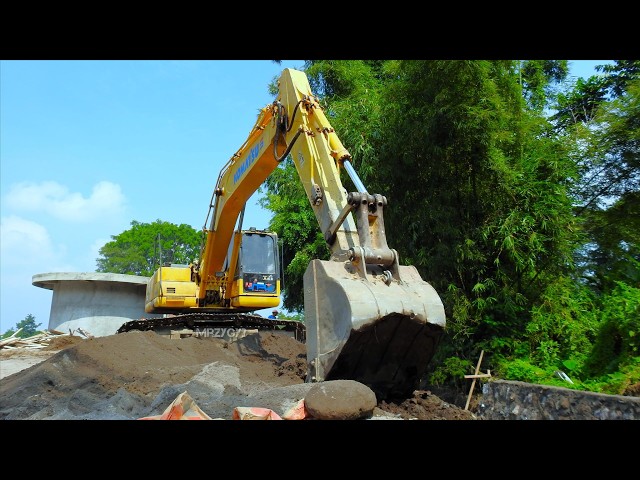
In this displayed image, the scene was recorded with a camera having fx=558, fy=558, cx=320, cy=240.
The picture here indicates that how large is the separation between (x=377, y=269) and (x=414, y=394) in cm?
100

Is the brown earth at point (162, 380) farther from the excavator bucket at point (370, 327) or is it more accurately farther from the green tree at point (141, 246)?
the green tree at point (141, 246)

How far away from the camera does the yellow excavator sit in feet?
12.5

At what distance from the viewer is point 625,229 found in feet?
26.2

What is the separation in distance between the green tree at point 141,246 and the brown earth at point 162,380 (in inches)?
959

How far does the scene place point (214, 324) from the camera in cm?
782

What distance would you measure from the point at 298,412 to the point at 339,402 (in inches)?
12.3

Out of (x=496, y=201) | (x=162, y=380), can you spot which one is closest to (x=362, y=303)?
(x=162, y=380)

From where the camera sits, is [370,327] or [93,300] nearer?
[370,327]

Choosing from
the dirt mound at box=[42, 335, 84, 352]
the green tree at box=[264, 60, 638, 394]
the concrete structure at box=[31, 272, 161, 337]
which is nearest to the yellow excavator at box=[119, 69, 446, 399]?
the green tree at box=[264, 60, 638, 394]

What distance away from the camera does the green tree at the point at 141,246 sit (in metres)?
31.1

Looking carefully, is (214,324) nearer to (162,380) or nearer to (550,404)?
(162,380)

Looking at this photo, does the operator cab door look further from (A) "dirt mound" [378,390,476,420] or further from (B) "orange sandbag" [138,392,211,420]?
(B) "orange sandbag" [138,392,211,420]

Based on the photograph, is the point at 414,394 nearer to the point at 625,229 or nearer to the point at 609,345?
the point at 609,345
